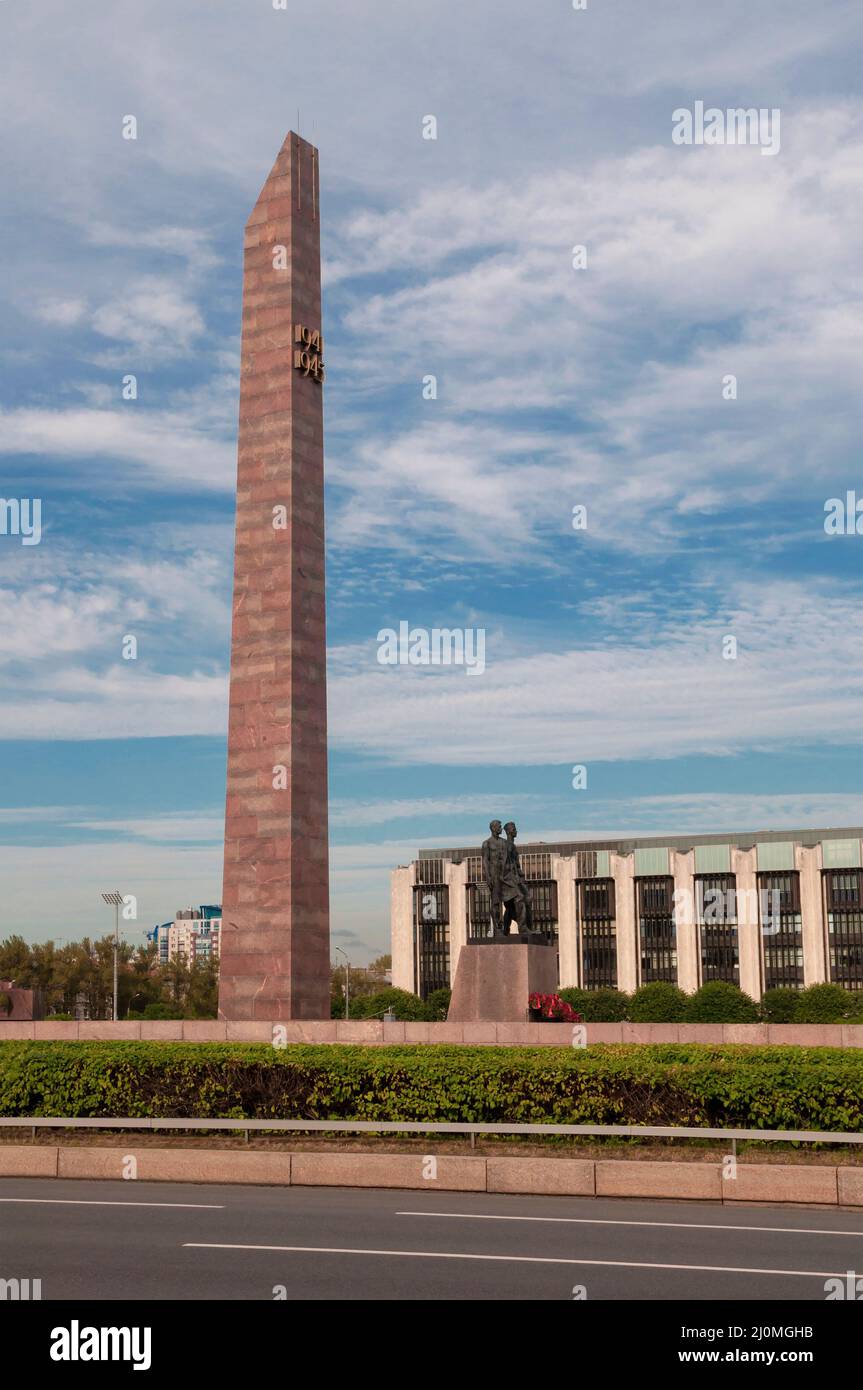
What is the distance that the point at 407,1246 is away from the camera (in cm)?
1359

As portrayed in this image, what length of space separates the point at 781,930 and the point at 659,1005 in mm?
20242

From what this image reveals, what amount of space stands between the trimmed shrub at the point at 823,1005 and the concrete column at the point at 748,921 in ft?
64.4

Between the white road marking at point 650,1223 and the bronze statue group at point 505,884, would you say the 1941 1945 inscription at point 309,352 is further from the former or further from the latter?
the white road marking at point 650,1223

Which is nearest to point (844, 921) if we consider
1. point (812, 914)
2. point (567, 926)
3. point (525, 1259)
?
point (812, 914)

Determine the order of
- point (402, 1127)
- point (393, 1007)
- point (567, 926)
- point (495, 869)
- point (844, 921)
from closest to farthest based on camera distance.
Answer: point (402, 1127)
point (495, 869)
point (393, 1007)
point (844, 921)
point (567, 926)

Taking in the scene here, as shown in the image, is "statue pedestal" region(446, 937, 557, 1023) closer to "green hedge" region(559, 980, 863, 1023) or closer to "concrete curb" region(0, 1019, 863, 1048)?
"concrete curb" region(0, 1019, 863, 1048)

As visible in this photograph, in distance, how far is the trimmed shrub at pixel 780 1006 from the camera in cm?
9481

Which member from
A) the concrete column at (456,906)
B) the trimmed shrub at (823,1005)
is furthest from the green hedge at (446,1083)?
the concrete column at (456,906)

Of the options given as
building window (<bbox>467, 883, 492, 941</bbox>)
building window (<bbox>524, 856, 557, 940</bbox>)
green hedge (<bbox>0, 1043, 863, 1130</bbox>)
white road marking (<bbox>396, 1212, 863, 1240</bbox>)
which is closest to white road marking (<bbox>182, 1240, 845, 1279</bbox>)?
white road marking (<bbox>396, 1212, 863, 1240</bbox>)

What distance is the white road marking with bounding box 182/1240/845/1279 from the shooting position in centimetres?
1227

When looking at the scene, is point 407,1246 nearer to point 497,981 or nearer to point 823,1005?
point 497,981

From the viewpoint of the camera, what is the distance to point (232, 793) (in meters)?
34.9

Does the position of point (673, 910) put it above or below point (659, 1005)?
above

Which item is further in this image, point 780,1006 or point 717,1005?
point 780,1006
